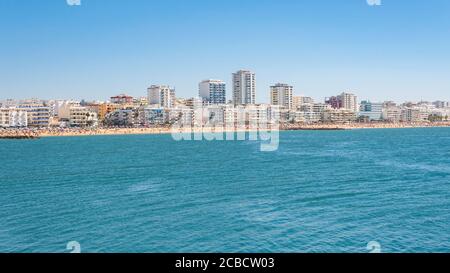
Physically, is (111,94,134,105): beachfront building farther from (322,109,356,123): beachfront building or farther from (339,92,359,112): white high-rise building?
(339,92,359,112): white high-rise building

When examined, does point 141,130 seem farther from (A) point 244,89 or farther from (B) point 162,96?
(B) point 162,96

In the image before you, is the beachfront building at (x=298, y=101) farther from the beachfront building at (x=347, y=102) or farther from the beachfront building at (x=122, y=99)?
the beachfront building at (x=122, y=99)

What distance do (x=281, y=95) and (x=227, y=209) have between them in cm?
8173

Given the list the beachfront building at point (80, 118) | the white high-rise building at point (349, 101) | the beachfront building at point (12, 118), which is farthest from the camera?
the white high-rise building at point (349, 101)

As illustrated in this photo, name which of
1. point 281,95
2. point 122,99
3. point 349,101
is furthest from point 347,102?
point 122,99

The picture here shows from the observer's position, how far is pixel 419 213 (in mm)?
9859

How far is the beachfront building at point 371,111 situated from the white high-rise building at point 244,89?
3170 centimetres

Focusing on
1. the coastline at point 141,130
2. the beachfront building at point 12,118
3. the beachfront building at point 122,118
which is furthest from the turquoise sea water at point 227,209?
the beachfront building at point 122,118

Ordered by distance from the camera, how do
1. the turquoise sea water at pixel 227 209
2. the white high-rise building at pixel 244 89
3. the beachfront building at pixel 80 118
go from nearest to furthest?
1. the turquoise sea water at pixel 227 209
2. the beachfront building at pixel 80 118
3. the white high-rise building at pixel 244 89

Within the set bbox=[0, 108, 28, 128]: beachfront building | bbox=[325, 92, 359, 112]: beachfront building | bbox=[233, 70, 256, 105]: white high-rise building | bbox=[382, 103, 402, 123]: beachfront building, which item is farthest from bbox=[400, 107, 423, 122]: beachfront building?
bbox=[0, 108, 28, 128]: beachfront building

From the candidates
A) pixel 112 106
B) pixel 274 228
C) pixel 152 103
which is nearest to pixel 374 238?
pixel 274 228

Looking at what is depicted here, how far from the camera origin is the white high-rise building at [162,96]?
281 feet
